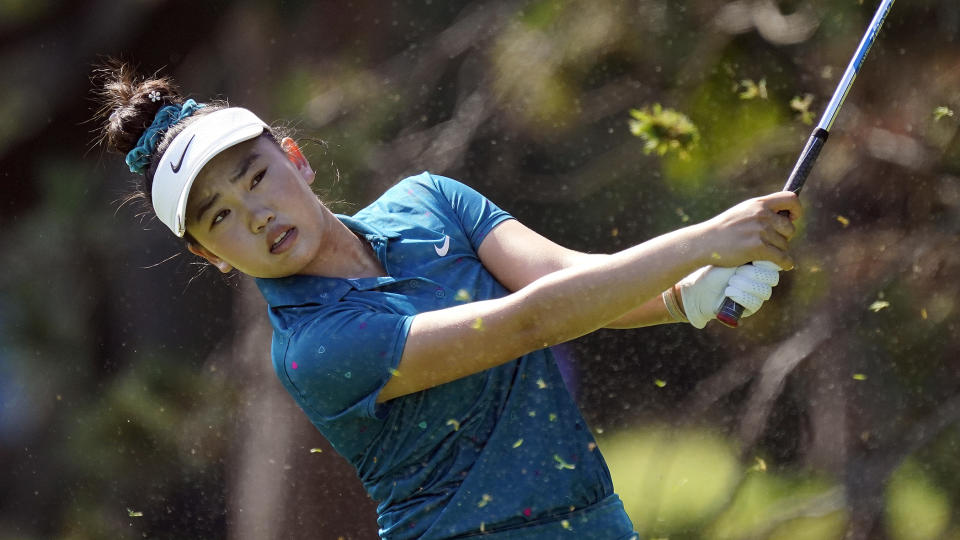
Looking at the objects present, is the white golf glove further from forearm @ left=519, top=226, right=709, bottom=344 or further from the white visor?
the white visor

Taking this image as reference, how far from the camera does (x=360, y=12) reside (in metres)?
4.07

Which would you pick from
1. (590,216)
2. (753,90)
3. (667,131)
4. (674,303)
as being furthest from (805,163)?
(590,216)

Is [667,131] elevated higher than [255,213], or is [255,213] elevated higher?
[255,213]

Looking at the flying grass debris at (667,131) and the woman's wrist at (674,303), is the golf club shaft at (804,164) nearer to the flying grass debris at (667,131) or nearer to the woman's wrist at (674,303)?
the woman's wrist at (674,303)

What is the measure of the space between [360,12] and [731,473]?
1.99m

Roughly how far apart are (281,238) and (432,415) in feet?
1.20

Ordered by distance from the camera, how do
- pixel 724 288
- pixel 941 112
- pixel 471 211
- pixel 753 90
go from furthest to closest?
pixel 753 90 < pixel 941 112 < pixel 471 211 < pixel 724 288

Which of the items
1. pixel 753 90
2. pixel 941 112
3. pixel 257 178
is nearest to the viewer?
pixel 257 178

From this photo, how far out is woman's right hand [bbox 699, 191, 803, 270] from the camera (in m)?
1.69

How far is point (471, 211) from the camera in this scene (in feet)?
6.64

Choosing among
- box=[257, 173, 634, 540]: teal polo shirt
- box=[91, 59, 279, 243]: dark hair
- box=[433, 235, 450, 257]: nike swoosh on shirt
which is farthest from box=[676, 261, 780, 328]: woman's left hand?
box=[91, 59, 279, 243]: dark hair

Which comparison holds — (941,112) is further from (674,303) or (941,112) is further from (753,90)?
(674,303)

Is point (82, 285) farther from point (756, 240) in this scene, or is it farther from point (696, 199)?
point (756, 240)

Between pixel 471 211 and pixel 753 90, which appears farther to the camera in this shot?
pixel 753 90
